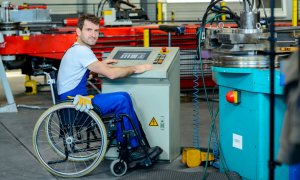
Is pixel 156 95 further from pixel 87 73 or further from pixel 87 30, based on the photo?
pixel 87 30

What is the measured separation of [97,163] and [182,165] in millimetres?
793

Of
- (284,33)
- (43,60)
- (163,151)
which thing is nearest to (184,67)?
(43,60)

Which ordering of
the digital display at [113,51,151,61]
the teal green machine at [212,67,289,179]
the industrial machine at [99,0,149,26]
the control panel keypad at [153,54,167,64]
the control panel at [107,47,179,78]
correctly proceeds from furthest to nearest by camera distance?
1. the industrial machine at [99,0,149,26]
2. the digital display at [113,51,151,61]
3. the control panel keypad at [153,54,167,64]
4. the control panel at [107,47,179,78]
5. the teal green machine at [212,67,289,179]

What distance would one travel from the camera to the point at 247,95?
436 cm

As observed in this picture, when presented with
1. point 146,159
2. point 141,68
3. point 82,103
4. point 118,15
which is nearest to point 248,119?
point 146,159

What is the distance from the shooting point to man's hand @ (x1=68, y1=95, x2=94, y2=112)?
4.92 meters

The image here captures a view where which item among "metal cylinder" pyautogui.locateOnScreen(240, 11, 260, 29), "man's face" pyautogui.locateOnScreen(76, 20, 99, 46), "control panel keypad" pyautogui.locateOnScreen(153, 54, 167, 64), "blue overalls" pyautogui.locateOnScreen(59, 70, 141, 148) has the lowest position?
"blue overalls" pyautogui.locateOnScreen(59, 70, 141, 148)

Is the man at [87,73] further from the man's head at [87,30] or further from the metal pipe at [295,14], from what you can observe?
the metal pipe at [295,14]

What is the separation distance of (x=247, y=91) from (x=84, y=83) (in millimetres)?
1526

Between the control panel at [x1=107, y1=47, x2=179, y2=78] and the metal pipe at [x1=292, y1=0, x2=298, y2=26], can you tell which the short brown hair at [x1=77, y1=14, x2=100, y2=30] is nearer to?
the control panel at [x1=107, y1=47, x2=179, y2=78]

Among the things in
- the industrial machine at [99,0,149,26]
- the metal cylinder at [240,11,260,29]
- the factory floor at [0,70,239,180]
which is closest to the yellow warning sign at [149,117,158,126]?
the factory floor at [0,70,239,180]

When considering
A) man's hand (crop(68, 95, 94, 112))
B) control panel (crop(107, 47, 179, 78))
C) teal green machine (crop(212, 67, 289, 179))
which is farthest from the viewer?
control panel (crop(107, 47, 179, 78))

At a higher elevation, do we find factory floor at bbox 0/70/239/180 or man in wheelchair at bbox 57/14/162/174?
man in wheelchair at bbox 57/14/162/174

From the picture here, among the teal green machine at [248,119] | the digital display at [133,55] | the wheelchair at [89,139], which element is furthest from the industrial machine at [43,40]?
the teal green machine at [248,119]
